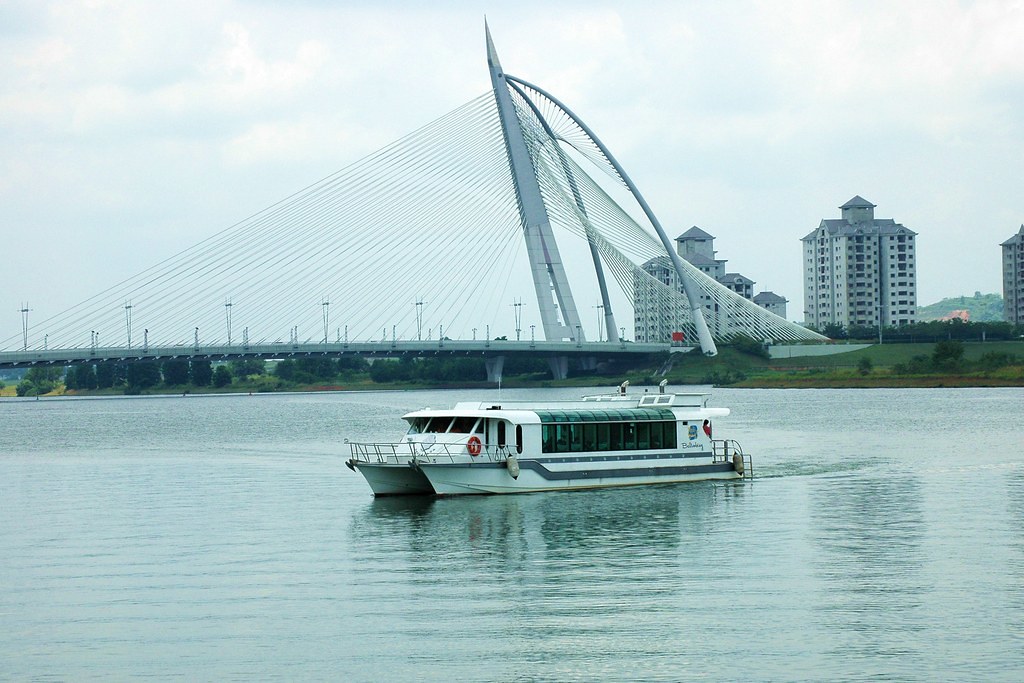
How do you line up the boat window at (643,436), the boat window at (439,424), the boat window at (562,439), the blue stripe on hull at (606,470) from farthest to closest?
1. the boat window at (643,436)
2. the boat window at (439,424)
3. the boat window at (562,439)
4. the blue stripe on hull at (606,470)

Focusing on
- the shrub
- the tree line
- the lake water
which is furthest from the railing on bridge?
the lake water

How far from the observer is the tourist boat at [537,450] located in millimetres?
38875

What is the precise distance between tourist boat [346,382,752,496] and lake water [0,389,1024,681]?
2.62 feet

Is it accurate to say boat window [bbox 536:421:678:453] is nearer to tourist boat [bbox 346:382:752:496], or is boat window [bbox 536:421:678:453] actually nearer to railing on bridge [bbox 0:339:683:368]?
tourist boat [bbox 346:382:752:496]

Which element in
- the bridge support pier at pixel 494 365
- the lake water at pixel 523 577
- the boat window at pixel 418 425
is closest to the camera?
the lake water at pixel 523 577

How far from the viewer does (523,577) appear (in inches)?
1025

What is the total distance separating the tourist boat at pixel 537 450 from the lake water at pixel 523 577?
2.62 ft

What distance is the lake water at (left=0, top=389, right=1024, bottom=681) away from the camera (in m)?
19.6

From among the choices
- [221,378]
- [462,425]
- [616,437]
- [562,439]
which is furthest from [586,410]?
[221,378]

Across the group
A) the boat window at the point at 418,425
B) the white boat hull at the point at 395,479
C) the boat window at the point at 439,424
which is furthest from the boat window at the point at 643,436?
the white boat hull at the point at 395,479

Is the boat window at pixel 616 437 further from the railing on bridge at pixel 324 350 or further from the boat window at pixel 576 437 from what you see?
the railing on bridge at pixel 324 350

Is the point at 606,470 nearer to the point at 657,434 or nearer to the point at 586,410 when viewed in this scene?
the point at 586,410

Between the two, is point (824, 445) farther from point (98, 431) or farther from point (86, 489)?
point (98, 431)

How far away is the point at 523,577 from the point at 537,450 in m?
13.8
